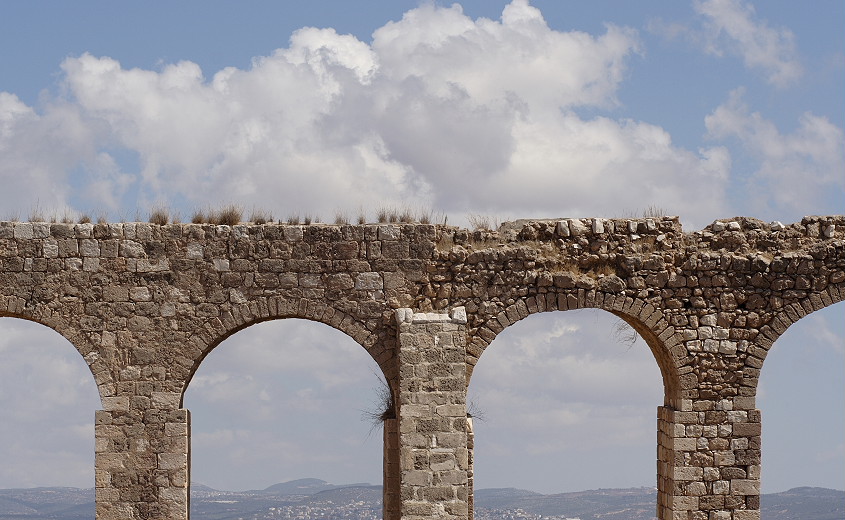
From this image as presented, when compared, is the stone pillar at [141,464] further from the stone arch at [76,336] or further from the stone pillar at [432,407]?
the stone pillar at [432,407]

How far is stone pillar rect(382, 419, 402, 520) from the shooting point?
1281 cm

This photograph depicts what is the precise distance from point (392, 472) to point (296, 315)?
219cm

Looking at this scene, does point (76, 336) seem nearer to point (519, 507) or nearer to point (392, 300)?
point (392, 300)

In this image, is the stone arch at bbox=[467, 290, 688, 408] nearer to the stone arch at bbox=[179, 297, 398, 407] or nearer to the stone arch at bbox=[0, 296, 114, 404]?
the stone arch at bbox=[179, 297, 398, 407]

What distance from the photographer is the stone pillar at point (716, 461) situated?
42.3ft

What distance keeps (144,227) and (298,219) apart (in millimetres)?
1833

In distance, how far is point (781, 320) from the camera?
43.0ft

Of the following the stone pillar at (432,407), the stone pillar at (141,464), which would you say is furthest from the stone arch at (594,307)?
the stone pillar at (141,464)

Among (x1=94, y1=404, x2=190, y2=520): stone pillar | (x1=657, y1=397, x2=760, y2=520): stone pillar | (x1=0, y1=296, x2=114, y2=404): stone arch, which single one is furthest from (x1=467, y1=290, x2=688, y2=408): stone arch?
(x1=0, y1=296, x2=114, y2=404): stone arch

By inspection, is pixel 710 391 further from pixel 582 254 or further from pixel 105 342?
pixel 105 342

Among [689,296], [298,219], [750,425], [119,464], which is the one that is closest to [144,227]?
[298,219]

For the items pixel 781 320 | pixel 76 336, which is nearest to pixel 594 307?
pixel 781 320

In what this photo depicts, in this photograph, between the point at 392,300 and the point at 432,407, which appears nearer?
the point at 432,407

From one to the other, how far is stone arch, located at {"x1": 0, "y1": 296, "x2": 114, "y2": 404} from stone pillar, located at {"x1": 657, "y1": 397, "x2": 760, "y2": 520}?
268 inches
